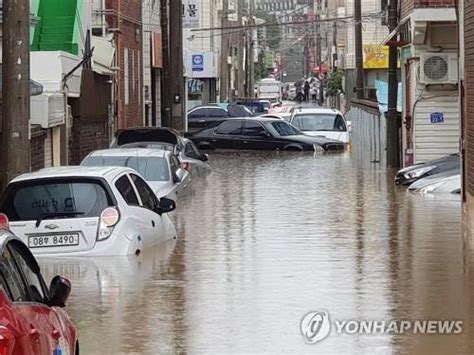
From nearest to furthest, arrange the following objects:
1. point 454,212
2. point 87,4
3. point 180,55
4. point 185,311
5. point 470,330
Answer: point 470,330, point 185,311, point 454,212, point 87,4, point 180,55

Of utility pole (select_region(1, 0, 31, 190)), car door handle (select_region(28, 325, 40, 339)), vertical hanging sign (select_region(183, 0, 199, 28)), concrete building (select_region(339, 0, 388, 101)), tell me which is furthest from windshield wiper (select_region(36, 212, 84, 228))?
concrete building (select_region(339, 0, 388, 101))

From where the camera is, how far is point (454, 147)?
30.7 m

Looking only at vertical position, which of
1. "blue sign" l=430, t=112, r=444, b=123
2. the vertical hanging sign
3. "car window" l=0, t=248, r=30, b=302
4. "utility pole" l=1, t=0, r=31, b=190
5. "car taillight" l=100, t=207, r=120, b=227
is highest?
the vertical hanging sign

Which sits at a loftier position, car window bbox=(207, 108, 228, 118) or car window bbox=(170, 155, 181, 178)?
car window bbox=(207, 108, 228, 118)

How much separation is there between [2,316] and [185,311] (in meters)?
6.02

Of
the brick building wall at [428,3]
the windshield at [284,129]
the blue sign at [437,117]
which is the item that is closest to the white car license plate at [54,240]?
the brick building wall at [428,3]

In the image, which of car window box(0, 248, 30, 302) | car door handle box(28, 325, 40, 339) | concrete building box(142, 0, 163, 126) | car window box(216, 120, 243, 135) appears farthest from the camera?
concrete building box(142, 0, 163, 126)

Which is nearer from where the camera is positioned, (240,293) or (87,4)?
(240,293)

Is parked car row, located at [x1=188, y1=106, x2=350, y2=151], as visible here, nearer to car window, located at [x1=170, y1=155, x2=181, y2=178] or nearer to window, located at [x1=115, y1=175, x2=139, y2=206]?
car window, located at [x1=170, y1=155, x2=181, y2=178]

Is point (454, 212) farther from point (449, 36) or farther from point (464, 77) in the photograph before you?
point (449, 36)

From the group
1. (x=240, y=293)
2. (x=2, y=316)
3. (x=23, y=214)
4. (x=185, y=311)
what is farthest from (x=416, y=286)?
(x=2, y=316)

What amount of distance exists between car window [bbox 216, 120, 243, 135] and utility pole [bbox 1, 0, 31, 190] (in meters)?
31.0

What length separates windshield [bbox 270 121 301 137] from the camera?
44.8 meters

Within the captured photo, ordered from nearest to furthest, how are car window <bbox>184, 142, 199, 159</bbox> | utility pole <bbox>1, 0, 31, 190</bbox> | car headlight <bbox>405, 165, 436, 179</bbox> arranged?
utility pole <bbox>1, 0, 31, 190</bbox>, car headlight <bbox>405, 165, 436, 179</bbox>, car window <bbox>184, 142, 199, 159</bbox>
